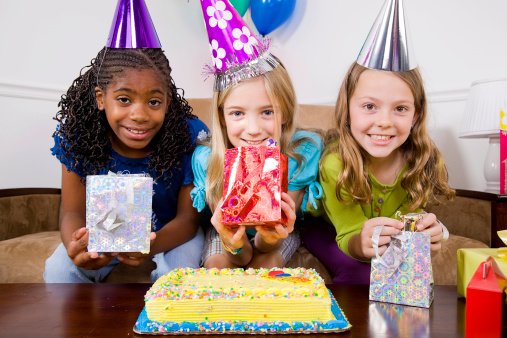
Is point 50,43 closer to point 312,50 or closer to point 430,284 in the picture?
point 312,50

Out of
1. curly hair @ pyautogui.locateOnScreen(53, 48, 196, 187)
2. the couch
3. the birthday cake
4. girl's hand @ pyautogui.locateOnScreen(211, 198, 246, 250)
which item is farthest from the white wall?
the birthday cake

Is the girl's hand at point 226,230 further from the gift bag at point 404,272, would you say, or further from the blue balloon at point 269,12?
the blue balloon at point 269,12

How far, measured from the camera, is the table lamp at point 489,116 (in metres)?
1.97

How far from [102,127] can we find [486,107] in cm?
160

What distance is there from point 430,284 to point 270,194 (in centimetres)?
41

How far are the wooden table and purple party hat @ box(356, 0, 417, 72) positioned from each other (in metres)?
0.68

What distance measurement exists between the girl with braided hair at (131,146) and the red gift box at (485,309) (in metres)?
0.91

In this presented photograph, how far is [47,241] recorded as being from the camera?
179cm

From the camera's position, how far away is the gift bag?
1.00m

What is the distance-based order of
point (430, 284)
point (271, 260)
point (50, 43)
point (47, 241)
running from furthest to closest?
point (50, 43)
point (47, 241)
point (271, 260)
point (430, 284)

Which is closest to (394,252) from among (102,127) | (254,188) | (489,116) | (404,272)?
(404,272)

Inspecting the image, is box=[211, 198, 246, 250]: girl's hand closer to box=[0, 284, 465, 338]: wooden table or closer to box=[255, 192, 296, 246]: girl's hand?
box=[255, 192, 296, 246]: girl's hand

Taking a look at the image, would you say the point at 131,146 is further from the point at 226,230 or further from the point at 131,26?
the point at 226,230

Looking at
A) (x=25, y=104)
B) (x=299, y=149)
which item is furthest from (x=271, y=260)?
(x=25, y=104)
